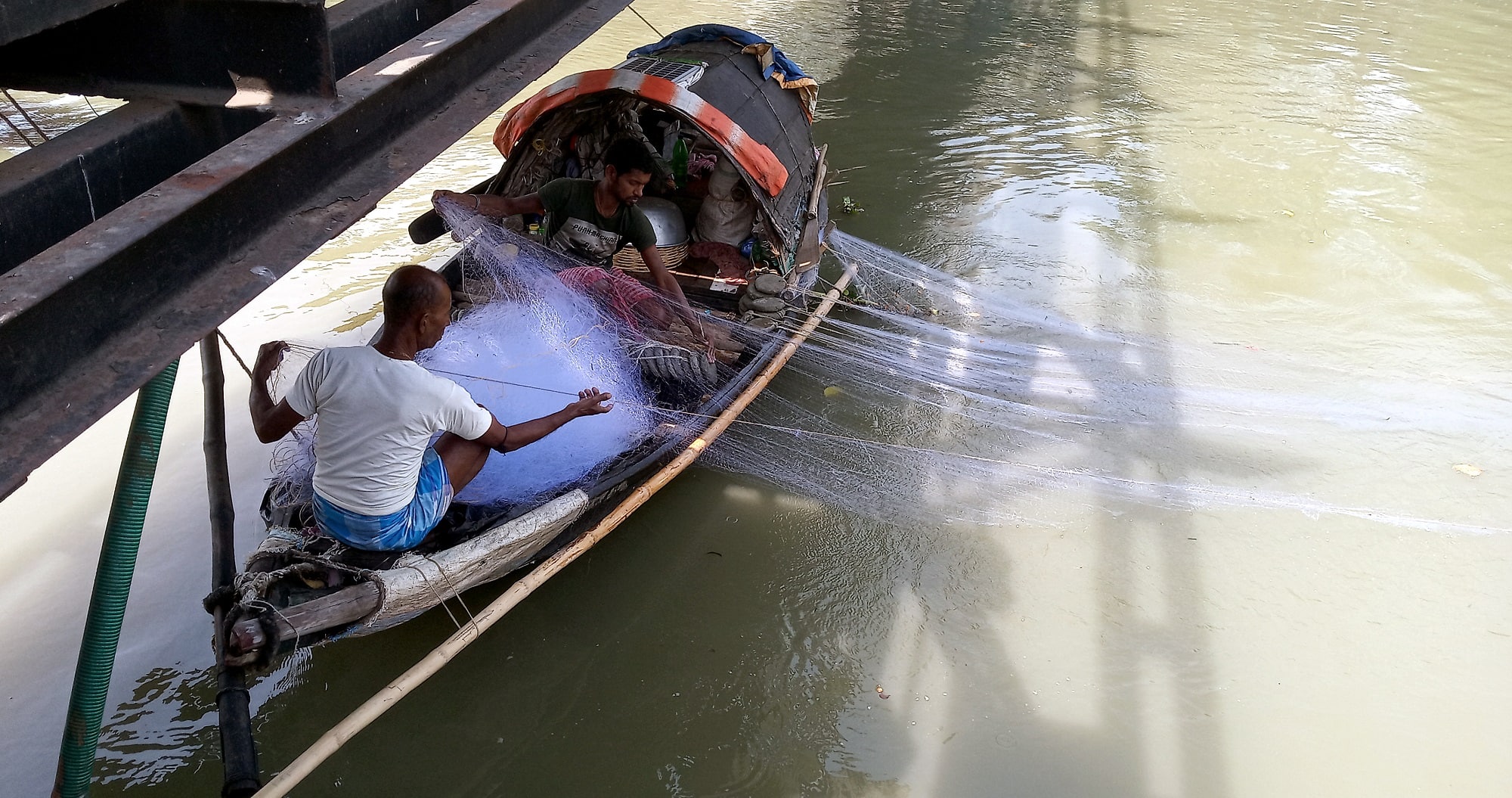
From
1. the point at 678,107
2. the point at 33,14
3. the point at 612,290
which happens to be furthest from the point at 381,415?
the point at 678,107

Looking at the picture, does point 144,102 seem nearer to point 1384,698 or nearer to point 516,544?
point 516,544

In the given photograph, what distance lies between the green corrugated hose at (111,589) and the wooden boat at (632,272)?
11.7 inches

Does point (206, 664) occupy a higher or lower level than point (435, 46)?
lower

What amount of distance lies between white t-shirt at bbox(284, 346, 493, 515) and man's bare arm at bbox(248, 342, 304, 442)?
1.9 inches

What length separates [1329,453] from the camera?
182 inches

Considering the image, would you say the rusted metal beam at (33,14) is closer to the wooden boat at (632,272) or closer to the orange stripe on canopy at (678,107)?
the wooden boat at (632,272)

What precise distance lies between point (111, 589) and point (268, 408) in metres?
0.67

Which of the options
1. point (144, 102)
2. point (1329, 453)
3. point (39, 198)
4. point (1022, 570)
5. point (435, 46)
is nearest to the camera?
point (39, 198)

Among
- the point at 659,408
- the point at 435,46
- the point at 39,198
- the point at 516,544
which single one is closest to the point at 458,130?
the point at 435,46

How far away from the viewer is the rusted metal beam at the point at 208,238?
1.48 m

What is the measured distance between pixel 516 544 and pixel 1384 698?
10.8 ft

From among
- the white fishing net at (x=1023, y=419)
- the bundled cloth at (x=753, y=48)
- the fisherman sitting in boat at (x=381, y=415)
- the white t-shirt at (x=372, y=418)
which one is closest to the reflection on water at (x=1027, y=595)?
the white fishing net at (x=1023, y=419)

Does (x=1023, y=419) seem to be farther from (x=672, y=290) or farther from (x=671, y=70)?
(x=671, y=70)

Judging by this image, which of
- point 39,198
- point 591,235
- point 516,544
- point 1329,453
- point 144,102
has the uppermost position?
point 144,102
